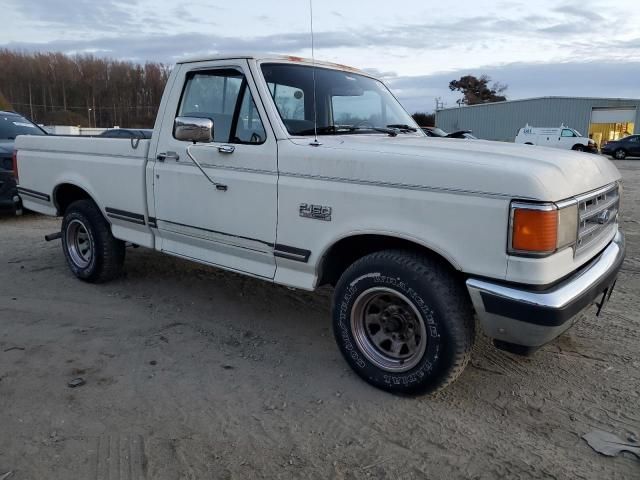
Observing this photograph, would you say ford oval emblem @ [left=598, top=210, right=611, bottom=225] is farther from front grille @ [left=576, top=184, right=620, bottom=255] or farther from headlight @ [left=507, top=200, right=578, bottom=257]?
headlight @ [left=507, top=200, right=578, bottom=257]

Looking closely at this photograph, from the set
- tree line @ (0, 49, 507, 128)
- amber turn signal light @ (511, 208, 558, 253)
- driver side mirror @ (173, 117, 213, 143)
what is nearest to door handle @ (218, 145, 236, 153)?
driver side mirror @ (173, 117, 213, 143)

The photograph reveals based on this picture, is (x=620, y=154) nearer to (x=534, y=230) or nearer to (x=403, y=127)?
(x=403, y=127)

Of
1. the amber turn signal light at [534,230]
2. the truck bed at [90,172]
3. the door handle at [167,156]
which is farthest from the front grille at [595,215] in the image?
the truck bed at [90,172]

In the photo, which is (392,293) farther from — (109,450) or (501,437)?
(109,450)

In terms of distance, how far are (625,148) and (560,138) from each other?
Result: 3557 millimetres

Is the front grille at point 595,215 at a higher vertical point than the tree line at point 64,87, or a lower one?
lower

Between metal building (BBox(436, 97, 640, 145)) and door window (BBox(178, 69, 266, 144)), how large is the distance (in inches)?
1788

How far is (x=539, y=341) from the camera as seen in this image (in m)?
2.79

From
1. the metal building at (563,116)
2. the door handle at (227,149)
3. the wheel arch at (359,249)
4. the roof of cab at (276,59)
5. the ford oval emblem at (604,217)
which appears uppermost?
the metal building at (563,116)

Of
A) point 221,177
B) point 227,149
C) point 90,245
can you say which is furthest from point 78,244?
point 227,149

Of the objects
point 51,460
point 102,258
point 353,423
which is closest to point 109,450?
point 51,460

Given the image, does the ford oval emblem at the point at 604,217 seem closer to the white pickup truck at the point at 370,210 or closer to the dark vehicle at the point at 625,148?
the white pickup truck at the point at 370,210

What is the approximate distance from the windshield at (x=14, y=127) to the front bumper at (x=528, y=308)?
917cm

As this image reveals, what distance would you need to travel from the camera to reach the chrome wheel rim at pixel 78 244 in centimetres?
545
